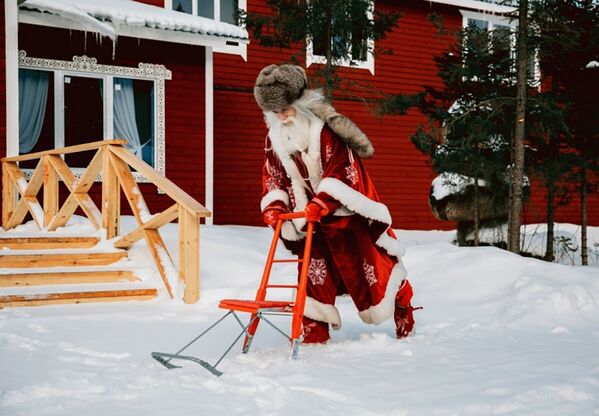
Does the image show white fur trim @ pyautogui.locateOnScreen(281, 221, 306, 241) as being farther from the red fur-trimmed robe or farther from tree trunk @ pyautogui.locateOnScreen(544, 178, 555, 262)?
tree trunk @ pyautogui.locateOnScreen(544, 178, 555, 262)

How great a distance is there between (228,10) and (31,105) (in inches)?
175

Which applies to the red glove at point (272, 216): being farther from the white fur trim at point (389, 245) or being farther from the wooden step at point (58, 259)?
the wooden step at point (58, 259)

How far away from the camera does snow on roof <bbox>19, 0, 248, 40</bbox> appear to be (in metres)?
8.44

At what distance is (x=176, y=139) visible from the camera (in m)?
10.7

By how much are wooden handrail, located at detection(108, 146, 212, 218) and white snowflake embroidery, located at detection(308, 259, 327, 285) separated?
1.41 metres

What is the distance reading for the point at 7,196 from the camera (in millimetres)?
8430

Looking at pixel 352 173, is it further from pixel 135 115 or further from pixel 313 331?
pixel 135 115

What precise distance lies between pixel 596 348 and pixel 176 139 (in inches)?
312

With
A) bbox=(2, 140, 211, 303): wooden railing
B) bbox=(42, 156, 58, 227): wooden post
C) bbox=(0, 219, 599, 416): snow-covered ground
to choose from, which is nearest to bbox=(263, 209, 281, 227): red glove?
bbox=(0, 219, 599, 416): snow-covered ground

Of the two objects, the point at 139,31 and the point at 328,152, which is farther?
the point at 139,31

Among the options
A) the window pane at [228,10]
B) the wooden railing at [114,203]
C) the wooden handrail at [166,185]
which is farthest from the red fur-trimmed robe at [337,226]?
the window pane at [228,10]

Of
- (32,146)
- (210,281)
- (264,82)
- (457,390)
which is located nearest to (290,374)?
(457,390)

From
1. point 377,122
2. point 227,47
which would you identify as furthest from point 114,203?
point 377,122

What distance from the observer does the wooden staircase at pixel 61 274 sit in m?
5.50
